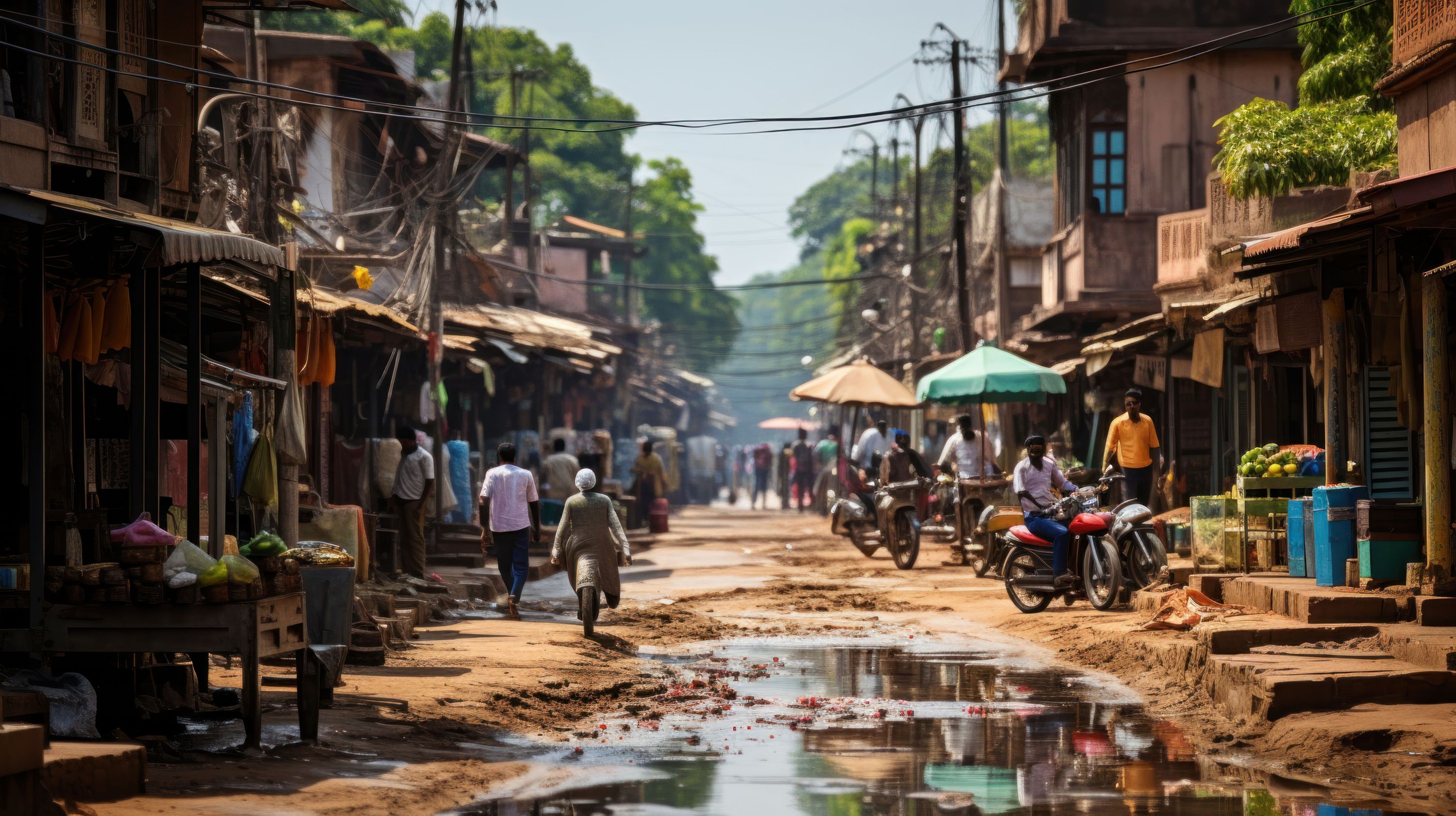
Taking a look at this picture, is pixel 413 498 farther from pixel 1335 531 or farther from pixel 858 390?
pixel 858 390

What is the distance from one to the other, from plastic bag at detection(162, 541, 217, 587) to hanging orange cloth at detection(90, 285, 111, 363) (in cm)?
316

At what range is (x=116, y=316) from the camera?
35.6 feet

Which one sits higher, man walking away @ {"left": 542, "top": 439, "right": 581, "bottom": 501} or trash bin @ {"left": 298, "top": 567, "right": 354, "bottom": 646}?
man walking away @ {"left": 542, "top": 439, "right": 581, "bottom": 501}

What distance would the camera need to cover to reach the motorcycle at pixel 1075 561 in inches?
599

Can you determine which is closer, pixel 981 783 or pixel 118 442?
pixel 981 783

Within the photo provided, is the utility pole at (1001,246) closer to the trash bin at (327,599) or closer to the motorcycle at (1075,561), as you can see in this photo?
the motorcycle at (1075,561)

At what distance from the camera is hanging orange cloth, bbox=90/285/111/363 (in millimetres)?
10617

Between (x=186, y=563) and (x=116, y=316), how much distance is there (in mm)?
3551

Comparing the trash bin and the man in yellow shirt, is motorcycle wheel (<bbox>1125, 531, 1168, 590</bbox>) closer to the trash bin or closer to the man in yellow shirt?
the man in yellow shirt

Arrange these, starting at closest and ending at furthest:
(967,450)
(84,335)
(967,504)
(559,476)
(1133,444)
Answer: (84,335) < (1133,444) < (967,504) < (967,450) < (559,476)

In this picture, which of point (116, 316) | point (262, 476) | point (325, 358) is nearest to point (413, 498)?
point (325, 358)

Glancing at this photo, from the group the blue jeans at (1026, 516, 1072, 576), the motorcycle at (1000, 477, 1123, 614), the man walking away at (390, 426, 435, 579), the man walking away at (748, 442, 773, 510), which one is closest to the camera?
the motorcycle at (1000, 477, 1123, 614)

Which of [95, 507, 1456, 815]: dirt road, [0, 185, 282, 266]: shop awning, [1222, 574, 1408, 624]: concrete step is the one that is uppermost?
[0, 185, 282, 266]: shop awning

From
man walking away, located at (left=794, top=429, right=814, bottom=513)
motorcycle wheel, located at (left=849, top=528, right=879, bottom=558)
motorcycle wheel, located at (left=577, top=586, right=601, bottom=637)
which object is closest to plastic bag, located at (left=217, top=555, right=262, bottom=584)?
motorcycle wheel, located at (left=577, top=586, right=601, bottom=637)
